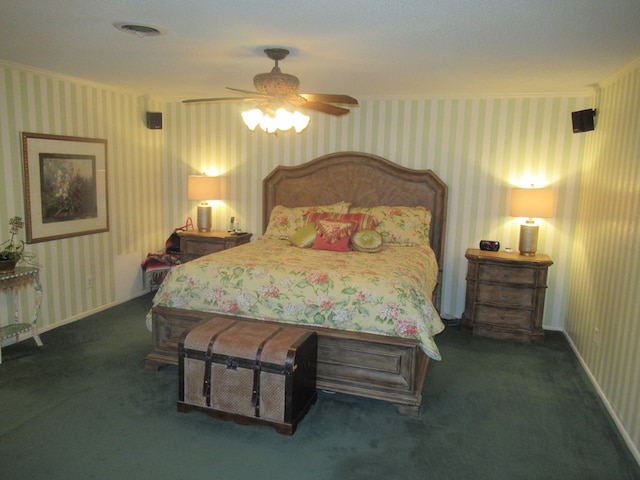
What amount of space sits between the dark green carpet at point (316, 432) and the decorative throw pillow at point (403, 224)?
4.29 feet

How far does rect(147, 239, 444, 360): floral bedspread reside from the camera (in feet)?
10.0

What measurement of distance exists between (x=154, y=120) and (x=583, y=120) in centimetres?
443

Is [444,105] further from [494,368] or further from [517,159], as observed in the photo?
[494,368]

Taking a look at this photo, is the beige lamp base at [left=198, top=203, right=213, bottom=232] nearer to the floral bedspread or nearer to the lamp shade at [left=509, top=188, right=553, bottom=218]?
the floral bedspread

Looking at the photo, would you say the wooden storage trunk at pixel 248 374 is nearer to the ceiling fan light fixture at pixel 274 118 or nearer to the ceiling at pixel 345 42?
the ceiling fan light fixture at pixel 274 118

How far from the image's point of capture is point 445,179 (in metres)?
4.84

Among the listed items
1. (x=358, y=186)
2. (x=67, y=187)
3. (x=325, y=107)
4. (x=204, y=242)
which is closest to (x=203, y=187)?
(x=204, y=242)

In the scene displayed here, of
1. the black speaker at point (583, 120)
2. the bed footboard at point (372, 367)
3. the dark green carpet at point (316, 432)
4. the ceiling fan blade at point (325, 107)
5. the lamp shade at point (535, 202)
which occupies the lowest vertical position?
the dark green carpet at point (316, 432)

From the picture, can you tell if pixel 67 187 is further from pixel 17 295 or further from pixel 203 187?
pixel 203 187

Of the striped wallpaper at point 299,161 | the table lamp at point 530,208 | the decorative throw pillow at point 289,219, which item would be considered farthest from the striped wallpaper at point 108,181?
the table lamp at point 530,208

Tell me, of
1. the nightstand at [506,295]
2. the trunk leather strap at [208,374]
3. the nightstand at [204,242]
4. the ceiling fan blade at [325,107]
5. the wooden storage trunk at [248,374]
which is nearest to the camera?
the wooden storage trunk at [248,374]

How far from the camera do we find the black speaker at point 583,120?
13.5 feet

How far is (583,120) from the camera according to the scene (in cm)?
416

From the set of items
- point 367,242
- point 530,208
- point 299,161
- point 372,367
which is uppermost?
point 299,161
